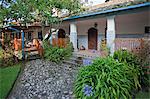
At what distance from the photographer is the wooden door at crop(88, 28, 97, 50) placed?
18188 mm

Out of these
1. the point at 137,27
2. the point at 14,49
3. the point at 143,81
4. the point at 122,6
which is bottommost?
the point at 143,81

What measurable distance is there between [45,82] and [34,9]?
6.01 m

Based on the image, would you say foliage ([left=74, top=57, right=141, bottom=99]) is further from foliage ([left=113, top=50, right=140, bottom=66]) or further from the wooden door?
the wooden door

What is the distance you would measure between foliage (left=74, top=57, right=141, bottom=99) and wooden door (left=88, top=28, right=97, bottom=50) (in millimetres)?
10088

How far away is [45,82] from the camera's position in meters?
10.8

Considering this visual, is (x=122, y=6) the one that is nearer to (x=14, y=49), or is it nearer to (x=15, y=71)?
(x=15, y=71)

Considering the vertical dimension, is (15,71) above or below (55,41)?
below

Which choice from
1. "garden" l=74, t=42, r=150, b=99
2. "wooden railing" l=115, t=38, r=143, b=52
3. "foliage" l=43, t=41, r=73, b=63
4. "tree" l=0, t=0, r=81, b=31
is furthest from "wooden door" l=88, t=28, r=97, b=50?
"garden" l=74, t=42, r=150, b=99

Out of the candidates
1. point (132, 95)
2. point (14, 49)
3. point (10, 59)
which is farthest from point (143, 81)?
point (14, 49)

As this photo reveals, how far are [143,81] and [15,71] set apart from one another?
7.85 metres

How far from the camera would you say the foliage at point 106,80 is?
7.20 m

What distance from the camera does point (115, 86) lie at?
23.9 ft

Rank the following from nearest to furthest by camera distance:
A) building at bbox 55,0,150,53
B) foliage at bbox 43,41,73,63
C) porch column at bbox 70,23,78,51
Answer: building at bbox 55,0,150,53
foliage at bbox 43,41,73,63
porch column at bbox 70,23,78,51

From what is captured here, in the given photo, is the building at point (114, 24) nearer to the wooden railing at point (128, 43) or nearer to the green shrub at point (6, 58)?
the wooden railing at point (128, 43)
